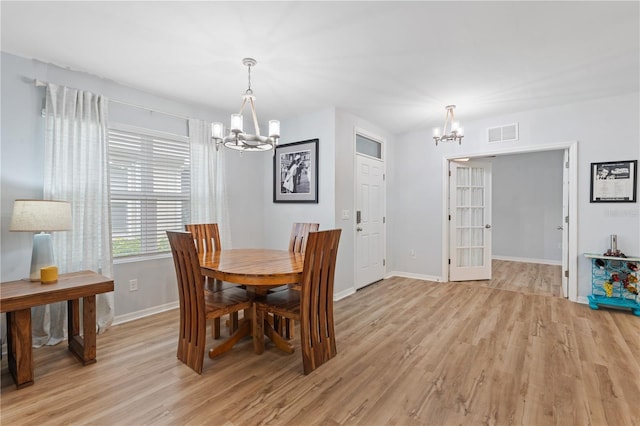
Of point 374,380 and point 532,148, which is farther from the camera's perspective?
point 532,148

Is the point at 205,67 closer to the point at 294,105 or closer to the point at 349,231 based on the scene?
the point at 294,105

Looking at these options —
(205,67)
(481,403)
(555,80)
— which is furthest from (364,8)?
(481,403)

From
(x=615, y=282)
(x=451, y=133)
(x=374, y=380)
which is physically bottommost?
(x=374, y=380)

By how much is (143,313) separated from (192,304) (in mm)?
1541

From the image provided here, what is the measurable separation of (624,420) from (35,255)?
4.05 metres

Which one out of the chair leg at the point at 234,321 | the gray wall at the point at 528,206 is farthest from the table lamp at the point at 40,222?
the gray wall at the point at 528,206

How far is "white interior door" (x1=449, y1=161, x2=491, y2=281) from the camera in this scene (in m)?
4.80

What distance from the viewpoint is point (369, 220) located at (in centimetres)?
462

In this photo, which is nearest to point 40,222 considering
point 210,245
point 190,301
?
point 190,301

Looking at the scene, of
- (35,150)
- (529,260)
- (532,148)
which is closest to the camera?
(35,150)

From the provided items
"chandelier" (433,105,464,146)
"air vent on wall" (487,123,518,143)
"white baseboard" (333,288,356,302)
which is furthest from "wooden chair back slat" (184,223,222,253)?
"air vent on wall" (487,123,518,143)

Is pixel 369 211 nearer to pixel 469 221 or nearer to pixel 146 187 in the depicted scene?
pixel 469 221

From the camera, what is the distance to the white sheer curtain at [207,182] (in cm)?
368

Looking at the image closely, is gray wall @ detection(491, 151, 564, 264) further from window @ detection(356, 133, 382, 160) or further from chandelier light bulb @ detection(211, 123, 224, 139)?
chandelier light bulb @ detection(211, 123, 224, 139)
